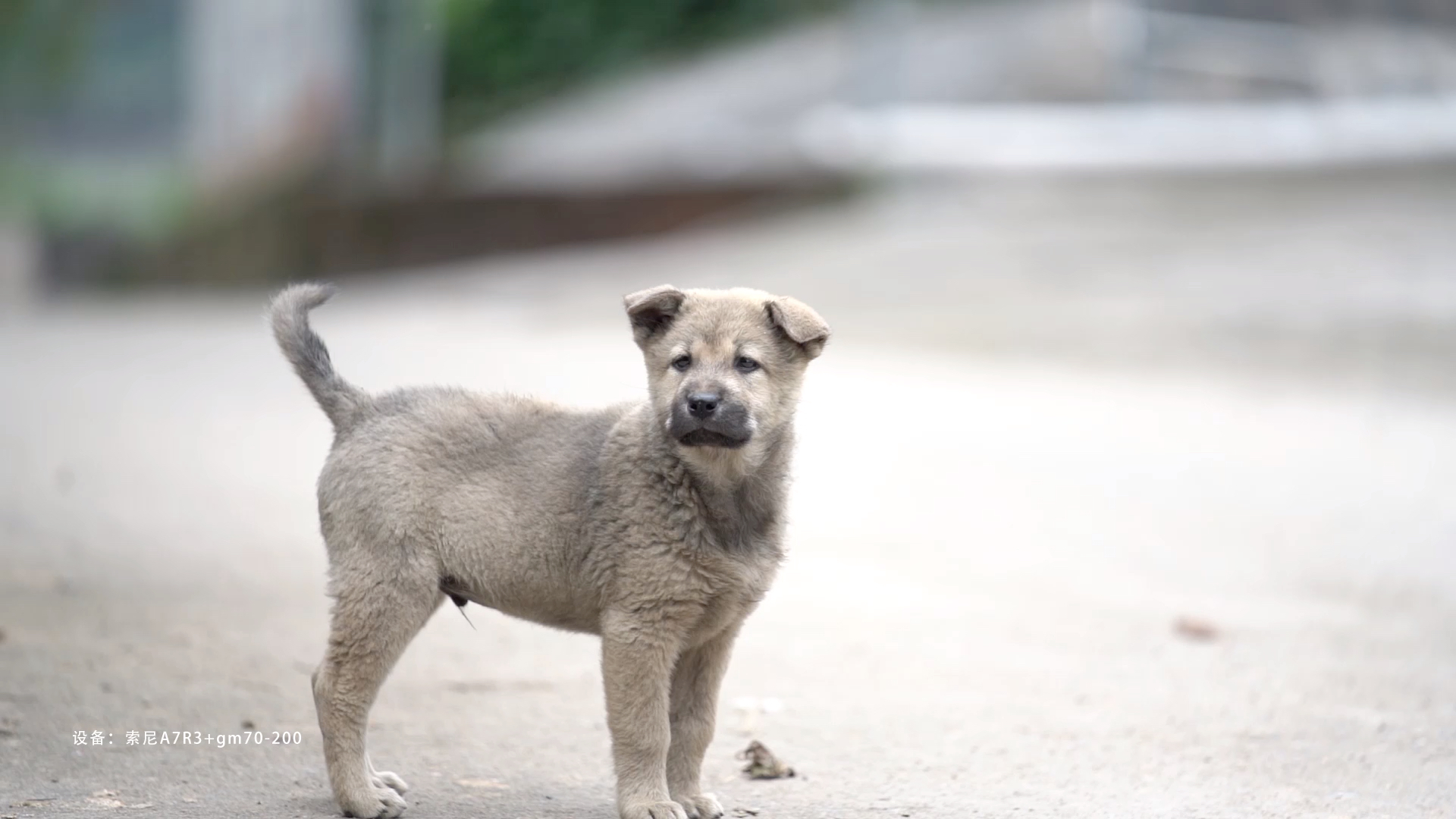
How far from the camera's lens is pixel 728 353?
4.80 metres

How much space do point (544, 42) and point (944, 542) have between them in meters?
20.9

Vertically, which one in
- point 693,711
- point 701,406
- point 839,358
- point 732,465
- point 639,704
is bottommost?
point 693,711

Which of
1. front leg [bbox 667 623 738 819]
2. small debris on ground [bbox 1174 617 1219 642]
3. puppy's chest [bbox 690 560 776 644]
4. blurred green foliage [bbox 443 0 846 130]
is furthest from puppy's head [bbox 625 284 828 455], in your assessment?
blurred green foliage [bbox 443 0 846 130]

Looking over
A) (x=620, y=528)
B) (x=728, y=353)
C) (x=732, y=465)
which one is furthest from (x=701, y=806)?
(x=728, y=353)

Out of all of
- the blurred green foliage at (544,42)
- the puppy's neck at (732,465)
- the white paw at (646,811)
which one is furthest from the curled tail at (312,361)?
the blurred green foliage at (544,42)

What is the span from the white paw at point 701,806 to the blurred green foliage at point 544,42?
70.8 feet

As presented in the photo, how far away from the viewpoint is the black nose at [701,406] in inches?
182

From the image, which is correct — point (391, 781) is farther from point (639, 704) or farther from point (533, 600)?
point (639, 704)

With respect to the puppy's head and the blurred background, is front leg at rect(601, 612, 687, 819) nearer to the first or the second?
the blurred background

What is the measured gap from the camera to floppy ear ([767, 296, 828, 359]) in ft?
15.9

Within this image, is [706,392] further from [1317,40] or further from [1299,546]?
[1317,40]

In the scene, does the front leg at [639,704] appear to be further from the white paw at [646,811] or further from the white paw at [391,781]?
the white paw at [391,781]

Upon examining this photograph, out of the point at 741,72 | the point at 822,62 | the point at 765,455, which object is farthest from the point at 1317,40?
the point at 765,455

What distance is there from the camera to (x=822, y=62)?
22891 millimetres
